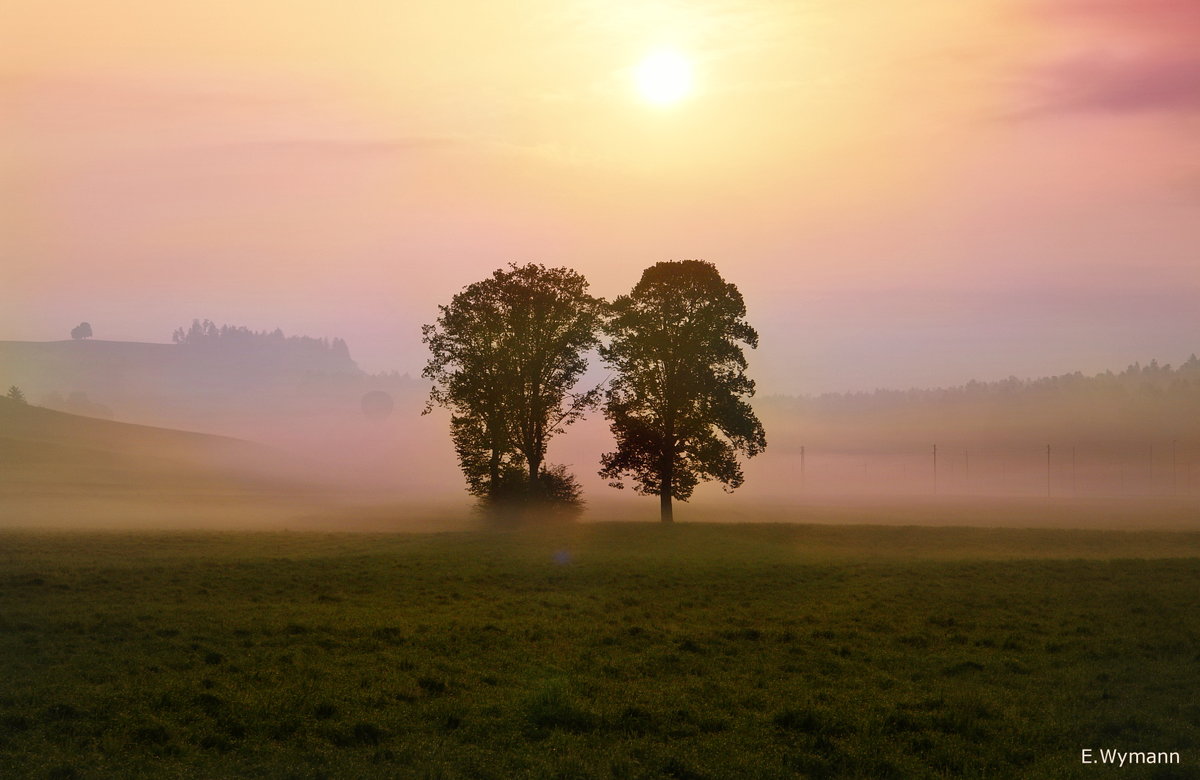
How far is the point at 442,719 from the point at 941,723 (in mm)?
9413

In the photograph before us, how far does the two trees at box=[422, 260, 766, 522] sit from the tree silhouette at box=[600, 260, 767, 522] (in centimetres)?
7

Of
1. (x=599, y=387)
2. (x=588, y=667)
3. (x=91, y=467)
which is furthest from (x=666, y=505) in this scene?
(x=91, y=467)

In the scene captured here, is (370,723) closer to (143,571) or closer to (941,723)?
(941,723)

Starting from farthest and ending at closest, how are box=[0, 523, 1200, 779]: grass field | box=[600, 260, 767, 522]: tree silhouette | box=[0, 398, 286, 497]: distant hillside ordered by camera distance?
box=[0, 398, 286, 497]: distant hillside, box=[600, 260, 767, 522]: tree silhouette, box=[0, 523, 1200, 779]: grass field

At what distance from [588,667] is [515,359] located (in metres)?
44.6

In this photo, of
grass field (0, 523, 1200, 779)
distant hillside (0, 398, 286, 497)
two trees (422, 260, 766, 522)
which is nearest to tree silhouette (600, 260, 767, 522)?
two trees (422, 260, 766, 522)

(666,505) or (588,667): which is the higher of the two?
(666,505)

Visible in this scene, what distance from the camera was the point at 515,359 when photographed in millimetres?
65750

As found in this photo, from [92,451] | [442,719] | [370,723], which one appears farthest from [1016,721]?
[92,451]

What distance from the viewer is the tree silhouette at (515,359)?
216ft

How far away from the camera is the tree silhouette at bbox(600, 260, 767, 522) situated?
201ft

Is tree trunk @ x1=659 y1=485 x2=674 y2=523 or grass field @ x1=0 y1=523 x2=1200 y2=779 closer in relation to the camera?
grass field @ x1=0 y1=523 x2=1200 y2=779

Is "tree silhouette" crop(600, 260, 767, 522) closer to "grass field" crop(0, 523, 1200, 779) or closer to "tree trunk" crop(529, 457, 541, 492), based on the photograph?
"tree trunk" crop(529, 457, 541, 492)

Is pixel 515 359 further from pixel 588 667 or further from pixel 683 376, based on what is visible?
pixel 588 667
